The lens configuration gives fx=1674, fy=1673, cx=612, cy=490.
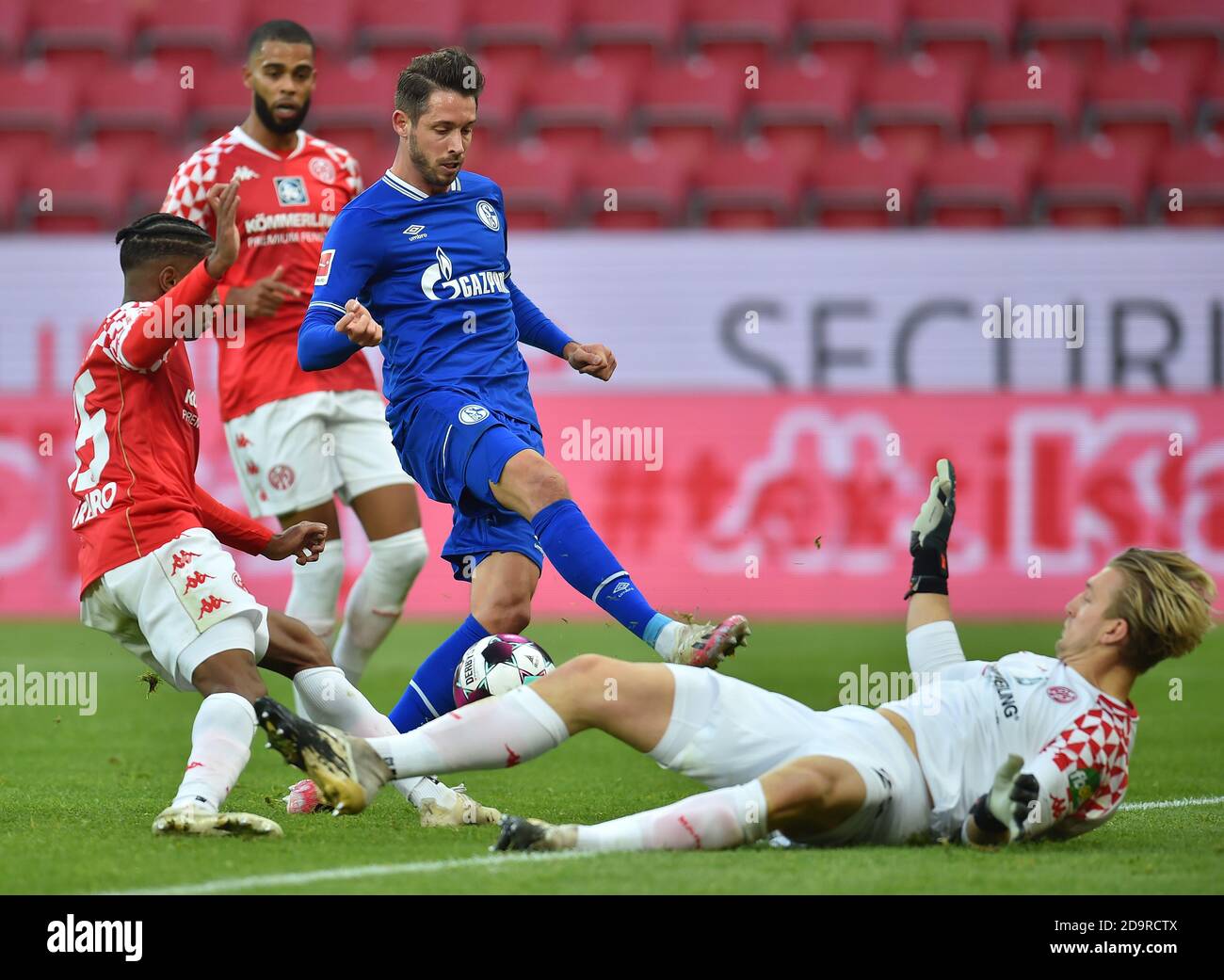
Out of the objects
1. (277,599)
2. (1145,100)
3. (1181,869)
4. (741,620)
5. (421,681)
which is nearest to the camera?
(1181,869)

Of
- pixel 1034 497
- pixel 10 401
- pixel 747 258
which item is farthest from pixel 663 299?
pixel 10 401

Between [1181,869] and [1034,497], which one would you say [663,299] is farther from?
[1181,869]

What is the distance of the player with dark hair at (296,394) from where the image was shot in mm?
6684

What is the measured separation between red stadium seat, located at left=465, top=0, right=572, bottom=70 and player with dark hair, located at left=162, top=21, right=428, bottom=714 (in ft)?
24.9

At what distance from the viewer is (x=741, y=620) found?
4559 mm

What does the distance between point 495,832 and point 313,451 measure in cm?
250

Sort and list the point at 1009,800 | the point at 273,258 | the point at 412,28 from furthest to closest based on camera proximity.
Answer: the point at 412,28 → the point at 273,258 → the point at 1009,800

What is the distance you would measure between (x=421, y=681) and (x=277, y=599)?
18.6ft

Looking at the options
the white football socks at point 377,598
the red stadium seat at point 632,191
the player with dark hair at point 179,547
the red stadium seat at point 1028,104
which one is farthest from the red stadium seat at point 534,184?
the player with dark hair at point 179,547

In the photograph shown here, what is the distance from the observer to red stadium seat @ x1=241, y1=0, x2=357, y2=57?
14406 millimetres

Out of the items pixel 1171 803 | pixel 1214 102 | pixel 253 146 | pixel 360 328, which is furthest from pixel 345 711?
pixel 1214 102

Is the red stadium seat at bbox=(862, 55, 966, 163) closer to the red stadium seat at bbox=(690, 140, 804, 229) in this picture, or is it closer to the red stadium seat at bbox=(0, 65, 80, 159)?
the red stadium seat at bbox=(690, 140, 804, 229)

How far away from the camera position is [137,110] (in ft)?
45.0

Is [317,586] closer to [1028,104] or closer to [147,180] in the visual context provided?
[147,180]
